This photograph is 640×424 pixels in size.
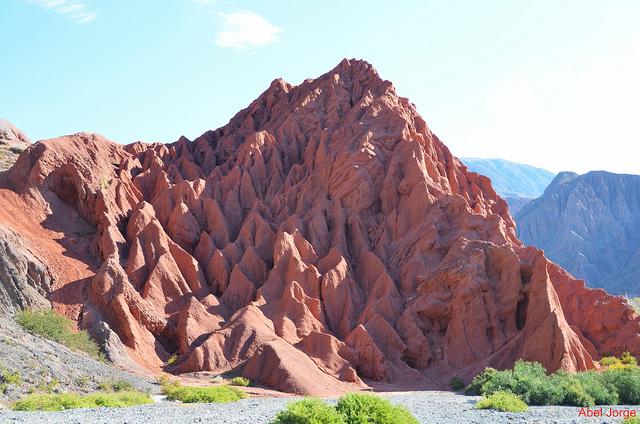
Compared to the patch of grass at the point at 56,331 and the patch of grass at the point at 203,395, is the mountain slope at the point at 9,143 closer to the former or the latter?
the patch of grass at the point at 56,331

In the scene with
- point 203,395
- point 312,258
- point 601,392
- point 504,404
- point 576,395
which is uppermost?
point 312,258

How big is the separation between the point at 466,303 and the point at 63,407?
94.1 ft

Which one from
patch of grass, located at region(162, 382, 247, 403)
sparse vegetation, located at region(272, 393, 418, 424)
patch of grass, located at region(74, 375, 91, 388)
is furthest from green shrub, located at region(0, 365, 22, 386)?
sparse vegetation, located at region(272, 393, 418, 424)

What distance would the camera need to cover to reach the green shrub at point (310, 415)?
60.2 ft

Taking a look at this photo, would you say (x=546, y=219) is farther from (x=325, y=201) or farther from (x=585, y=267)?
(x=325, y=201)

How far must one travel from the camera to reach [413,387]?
4438cm

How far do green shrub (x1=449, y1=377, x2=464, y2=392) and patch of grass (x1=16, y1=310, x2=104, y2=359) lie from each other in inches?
793

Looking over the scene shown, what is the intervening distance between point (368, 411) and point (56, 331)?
2570 centimetres

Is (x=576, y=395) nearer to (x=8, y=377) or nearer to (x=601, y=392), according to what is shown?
(x=601, y=392)

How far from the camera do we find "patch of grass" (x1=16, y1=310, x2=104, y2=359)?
39500 millimetres

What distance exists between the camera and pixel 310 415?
18.4 m

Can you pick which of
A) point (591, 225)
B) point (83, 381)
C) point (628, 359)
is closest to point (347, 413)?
point (83, 381)

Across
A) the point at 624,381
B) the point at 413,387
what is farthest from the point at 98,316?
the point at 624,381

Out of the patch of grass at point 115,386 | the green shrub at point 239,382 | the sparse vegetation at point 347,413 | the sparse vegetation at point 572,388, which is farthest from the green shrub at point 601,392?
the patch of grass at point 115,386
